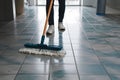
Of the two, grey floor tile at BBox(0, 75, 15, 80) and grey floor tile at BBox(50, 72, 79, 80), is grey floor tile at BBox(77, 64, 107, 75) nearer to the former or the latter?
grey floor tile at BBox(50, 72, 79, 80)

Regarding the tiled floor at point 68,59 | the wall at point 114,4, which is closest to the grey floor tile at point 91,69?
the tiled floor at point 68,59

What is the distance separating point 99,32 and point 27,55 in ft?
4.08

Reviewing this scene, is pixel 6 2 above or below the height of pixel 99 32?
above

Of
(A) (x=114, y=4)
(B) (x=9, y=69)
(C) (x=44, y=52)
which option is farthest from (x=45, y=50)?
(A) (x=114, y=4)

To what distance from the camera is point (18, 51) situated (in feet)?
6.51

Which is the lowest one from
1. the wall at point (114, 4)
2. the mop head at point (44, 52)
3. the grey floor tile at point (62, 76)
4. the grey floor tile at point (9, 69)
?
the grey floor tile at point (62, 76)

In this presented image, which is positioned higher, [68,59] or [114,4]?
[114,4]

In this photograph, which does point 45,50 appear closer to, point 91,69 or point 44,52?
point 44,52

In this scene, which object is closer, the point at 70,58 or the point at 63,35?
the point at 70,58

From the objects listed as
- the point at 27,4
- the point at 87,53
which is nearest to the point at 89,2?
the point at 27,4

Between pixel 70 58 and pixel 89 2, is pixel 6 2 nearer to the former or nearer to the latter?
pixel 70 58

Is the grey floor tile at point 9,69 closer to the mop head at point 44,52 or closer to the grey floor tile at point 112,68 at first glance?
the mop head at point 44,52

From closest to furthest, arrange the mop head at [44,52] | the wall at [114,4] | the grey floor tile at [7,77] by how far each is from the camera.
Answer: the grey floor tile at [7,77] → the mop head at [44,52] → the wall at [114,4]

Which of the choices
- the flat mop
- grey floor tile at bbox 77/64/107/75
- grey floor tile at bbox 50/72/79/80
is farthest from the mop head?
grey floor tile at bbox 50/72/79/80
